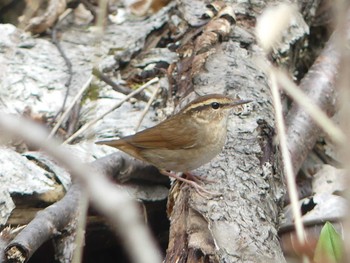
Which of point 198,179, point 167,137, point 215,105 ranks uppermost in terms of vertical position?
point 215,105

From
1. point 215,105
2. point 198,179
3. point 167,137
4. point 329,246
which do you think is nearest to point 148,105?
point 167,137

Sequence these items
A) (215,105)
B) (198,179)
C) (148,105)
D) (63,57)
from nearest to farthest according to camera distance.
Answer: (198,179), (215,105), (148,105), (63,57)

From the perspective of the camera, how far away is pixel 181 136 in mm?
4391

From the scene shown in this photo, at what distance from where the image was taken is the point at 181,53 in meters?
5.25

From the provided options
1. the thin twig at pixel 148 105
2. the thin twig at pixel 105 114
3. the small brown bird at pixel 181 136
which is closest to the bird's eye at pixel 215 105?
the small brown bird at pixel 181 136

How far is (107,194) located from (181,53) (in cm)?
423

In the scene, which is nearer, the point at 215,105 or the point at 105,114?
the point at 215,105

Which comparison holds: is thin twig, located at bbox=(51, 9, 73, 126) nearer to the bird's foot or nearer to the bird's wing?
the bird's wing

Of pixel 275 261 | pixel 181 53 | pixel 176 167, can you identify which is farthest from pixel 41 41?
pixel 275 261

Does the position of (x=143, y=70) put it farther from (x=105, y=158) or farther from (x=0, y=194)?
(x=0, y=194)

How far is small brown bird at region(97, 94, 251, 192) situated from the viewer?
4.24 metres

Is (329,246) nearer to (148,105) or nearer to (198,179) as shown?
(198,179)

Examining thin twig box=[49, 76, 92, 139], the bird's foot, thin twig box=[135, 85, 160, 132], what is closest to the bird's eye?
the bird's foot

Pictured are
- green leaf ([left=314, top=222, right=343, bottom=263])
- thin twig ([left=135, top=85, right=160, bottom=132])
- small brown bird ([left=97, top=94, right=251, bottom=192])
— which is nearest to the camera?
green leaf ([left=314, top=222, right=343, bottom=263])
